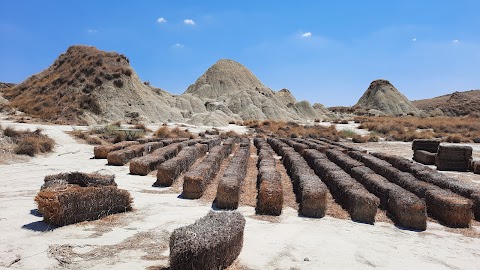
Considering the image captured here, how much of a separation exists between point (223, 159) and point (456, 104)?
85.9 meters

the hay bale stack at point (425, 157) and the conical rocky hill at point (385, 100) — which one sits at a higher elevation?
the conical rocky hill at point (385, 100)

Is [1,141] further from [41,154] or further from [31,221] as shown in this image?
[31,221]

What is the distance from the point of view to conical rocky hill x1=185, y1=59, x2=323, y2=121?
66.8m

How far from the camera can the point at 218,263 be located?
17.7 feet

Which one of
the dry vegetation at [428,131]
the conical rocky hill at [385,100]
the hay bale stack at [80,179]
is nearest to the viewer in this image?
the hay bale stack at [80,179]

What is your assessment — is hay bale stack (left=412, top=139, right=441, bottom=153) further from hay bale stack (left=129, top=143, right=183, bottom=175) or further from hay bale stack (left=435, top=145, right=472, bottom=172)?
hay bale stack (left=129, top=143, right=183, bottom=175)

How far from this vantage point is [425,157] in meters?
19.2

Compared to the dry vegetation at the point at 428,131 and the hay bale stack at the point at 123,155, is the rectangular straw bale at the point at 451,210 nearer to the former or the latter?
the hay bale stack at the point at 123,155

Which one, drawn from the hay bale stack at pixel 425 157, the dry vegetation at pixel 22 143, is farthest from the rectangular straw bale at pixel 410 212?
the dry vegetation at pixel 22 143

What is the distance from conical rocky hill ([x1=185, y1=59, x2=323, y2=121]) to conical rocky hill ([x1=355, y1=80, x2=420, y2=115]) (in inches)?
836

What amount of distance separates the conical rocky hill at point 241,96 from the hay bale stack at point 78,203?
4533 centimetres

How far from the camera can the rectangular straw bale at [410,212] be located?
28.2ft

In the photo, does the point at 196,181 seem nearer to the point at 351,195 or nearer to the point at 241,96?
the point at 351,195

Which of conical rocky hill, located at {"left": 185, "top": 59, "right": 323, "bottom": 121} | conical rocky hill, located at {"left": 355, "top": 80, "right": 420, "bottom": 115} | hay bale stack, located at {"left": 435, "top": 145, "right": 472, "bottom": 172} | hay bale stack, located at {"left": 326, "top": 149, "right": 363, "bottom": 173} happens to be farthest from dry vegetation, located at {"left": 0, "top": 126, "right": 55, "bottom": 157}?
conical rocky hill, located at {"left": 355, "top": 80, "right": 420, "bottom": 115}
